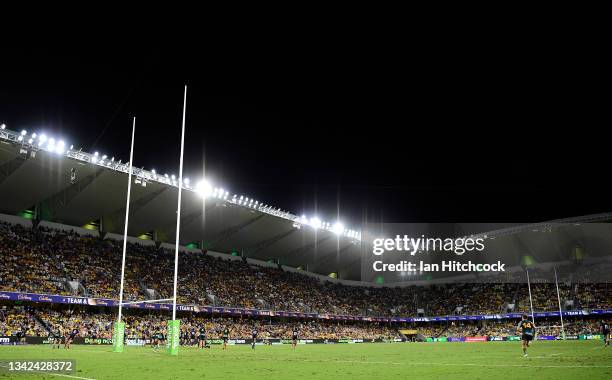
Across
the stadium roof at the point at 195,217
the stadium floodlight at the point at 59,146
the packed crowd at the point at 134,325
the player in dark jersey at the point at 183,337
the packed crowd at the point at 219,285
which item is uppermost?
the stadium floodlight at the point at 59,146

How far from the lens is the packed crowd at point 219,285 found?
5016 cm

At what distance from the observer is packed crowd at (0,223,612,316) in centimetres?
5016

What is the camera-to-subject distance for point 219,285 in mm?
67938

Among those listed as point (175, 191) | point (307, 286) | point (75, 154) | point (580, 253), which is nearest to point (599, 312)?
point (580, 253)

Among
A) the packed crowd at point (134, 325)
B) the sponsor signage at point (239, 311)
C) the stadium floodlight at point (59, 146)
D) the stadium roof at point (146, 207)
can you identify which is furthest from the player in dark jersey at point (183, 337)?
the stadium floodlight at point (59, 146)

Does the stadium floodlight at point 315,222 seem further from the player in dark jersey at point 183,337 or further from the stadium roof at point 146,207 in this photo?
the player in dark jersey at point 183,337

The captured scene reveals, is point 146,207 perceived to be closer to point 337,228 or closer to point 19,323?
point 19,323

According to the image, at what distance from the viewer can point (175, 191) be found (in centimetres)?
5897

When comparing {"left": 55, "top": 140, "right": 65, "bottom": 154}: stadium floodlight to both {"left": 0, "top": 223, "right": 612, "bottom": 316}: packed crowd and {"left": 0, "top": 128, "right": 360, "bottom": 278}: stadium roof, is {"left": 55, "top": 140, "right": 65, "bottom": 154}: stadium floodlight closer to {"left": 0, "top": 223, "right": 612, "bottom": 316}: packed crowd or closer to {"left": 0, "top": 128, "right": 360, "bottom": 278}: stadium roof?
{"left": 0, "top": 128, "right": 360, "bottom": 278}: stadium roof

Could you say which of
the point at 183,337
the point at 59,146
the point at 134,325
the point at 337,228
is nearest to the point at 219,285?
the point at 183,337

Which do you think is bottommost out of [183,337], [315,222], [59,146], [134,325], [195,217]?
[183,337]

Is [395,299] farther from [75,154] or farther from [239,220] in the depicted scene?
[75,154]

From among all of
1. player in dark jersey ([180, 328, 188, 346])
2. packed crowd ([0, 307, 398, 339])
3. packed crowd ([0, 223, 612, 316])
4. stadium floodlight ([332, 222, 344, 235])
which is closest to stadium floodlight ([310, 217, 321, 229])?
stadium floodlight ([332, 222, 344, 235])

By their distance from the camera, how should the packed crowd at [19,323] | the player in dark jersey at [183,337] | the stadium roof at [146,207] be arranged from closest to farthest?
the packed crowd at [19,323], the stadium roof at [146,207], the player in dark jersey at [183,337]
